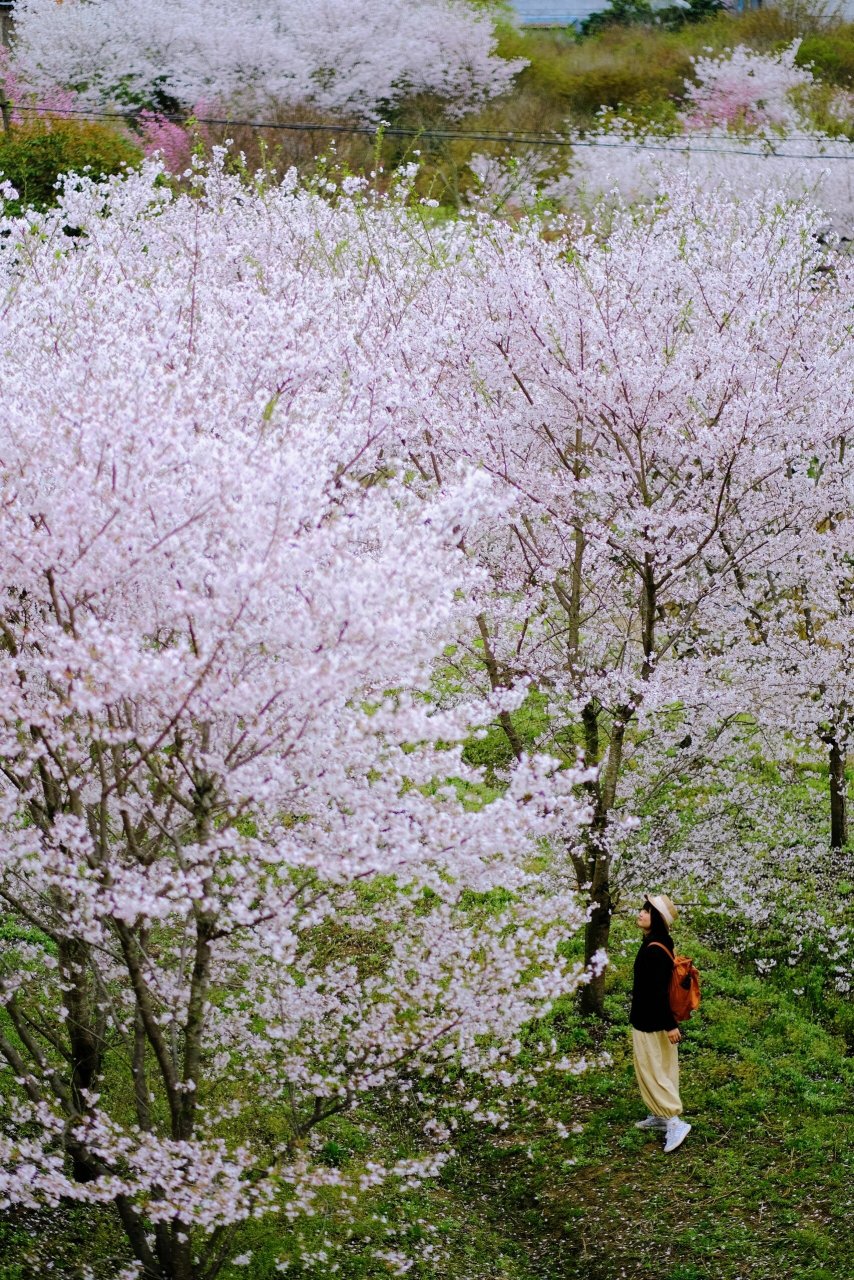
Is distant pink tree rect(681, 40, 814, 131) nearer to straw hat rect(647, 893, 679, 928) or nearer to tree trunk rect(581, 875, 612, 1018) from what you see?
tree trunk rect(581, 875, 612, 1018)

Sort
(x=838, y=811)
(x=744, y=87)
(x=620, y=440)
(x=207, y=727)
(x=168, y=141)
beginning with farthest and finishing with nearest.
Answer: (x=744, y=87) → (x=168, y=141) → (x=838, y=811) → (x=620, y=440) → (x=207, y=727)

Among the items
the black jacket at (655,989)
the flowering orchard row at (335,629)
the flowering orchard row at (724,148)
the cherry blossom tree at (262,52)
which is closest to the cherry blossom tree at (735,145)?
the flowering orchard row at (724,148)

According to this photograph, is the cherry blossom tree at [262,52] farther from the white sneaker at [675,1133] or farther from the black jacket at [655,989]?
the white sneaker at [675,1133]

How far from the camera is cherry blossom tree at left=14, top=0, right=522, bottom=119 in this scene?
104 feet

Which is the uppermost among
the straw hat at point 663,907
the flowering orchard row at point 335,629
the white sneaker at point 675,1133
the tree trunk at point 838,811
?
the flowering orchard row at point 335,629

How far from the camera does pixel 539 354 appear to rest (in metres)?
9.13

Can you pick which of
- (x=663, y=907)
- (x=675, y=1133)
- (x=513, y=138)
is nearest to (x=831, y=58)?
(x=513, y=138)

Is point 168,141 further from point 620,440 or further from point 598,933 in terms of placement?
point 598,933

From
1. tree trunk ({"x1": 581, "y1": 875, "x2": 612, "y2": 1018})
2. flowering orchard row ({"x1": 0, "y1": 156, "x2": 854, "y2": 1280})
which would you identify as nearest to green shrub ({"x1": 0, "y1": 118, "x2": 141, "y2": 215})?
flowering orchard row ({"x1": 0, "y1": 156, "x2": 854, "y2": 1280})

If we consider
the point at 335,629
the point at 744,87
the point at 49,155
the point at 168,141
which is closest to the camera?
the point at 335,629

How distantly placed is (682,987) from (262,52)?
32.6 meters

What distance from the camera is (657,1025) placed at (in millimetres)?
8039

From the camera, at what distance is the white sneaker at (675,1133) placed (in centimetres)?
816

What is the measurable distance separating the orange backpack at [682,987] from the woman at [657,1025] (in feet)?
0.12
